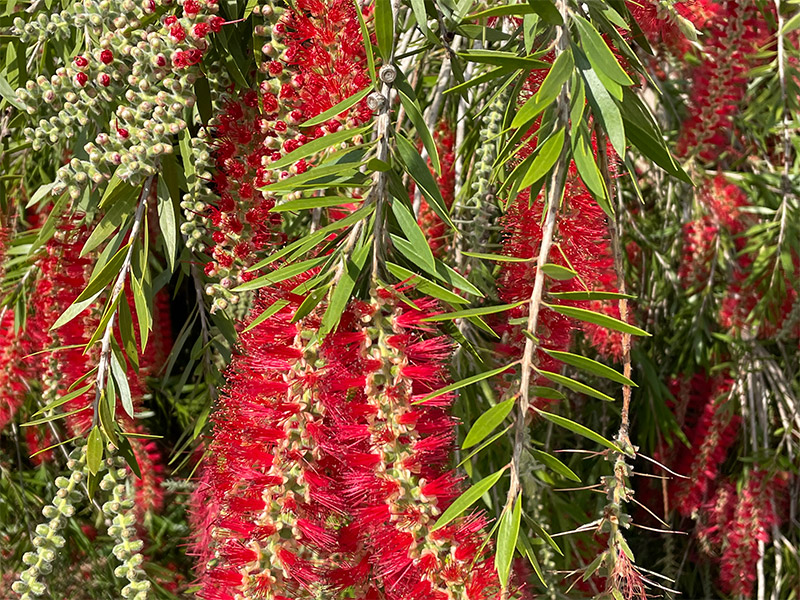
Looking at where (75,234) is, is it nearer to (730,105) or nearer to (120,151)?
(120,151)

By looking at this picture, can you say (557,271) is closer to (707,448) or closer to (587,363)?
(587,363)

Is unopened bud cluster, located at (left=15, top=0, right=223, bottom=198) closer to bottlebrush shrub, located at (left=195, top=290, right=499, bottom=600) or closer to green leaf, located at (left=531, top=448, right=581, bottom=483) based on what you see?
bottlebrush shrub, located at (left=195, top=290, right=499, bottom=600)

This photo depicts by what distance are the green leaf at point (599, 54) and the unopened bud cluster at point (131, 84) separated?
Result: 0.29m

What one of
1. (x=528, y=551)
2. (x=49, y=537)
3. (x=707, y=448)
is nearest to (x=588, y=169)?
(x=528, y=551)

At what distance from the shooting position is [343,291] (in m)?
0.49

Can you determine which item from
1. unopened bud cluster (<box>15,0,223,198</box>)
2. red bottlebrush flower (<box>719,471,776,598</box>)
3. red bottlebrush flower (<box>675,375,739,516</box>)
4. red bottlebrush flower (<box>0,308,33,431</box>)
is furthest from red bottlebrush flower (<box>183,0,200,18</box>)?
red bottlebrush flower (<box>719,471,776,598</box>)

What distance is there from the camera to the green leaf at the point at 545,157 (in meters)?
0.48

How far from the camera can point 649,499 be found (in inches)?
70.7

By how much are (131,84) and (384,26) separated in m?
0.23

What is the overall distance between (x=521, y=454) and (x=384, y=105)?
24 centimetres

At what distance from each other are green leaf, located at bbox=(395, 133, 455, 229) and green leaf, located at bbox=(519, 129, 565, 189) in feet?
0.22

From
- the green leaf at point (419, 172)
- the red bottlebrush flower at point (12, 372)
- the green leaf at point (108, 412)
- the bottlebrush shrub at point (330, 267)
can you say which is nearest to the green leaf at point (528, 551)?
the bottlebrush shrub at point (330, 267)

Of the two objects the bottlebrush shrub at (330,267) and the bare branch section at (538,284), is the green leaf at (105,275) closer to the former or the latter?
the bottlebrush shrub at (330,267)

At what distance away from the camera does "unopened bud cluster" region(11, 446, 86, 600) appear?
2.00 feet
